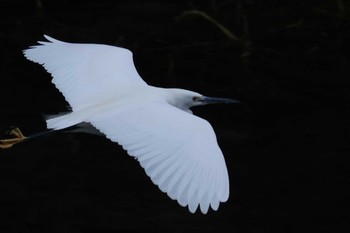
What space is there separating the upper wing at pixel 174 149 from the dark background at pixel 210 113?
0.69 m

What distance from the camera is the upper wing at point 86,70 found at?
5.26 metres

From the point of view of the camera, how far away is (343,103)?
6.74 meters

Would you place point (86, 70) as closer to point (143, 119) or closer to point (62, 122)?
point (62, 122)

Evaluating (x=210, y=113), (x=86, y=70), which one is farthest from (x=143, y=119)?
(x=210, y=113)

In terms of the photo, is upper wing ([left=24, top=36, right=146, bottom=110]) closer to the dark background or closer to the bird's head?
the bird's head

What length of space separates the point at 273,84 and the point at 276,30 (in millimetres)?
1049

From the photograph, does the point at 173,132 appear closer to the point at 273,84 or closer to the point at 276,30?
the point at 273,84

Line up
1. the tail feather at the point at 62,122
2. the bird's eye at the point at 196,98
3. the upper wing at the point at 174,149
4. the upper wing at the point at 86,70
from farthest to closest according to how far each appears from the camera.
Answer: the bird's eye at the point at 196,98 → the upper wing at the point at 86,70 → the tail feather at the point at 62,122 → the upper wing at the point at 174,149

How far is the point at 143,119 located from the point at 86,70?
0.80 metres

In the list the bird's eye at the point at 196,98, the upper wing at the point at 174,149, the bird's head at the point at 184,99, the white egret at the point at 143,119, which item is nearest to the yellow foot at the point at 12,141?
the white egret at the point at 143,119

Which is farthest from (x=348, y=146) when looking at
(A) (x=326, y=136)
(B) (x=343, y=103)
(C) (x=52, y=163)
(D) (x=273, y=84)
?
(C) (x=52, y=163)

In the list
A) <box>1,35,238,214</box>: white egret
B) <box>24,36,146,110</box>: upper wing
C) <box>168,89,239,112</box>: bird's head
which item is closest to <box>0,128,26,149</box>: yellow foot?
<box>1,35,238,214</box>: white egret

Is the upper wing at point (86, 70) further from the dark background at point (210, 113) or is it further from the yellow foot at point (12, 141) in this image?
the dark background at point (210, 113)

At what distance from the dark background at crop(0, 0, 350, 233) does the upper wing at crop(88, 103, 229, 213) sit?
694 millimetres
